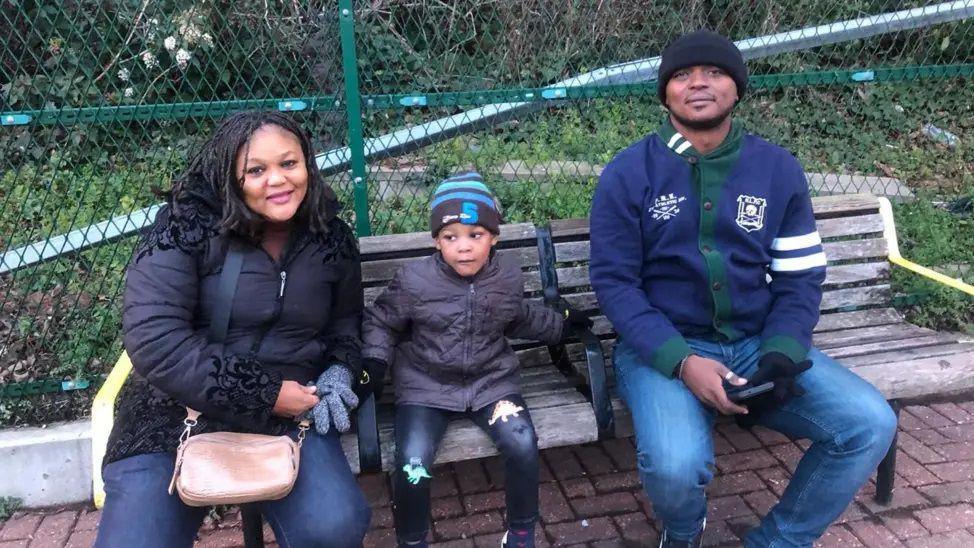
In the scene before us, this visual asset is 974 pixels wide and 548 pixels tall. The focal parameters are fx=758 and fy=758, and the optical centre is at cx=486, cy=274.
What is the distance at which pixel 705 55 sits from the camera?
2.52 metres

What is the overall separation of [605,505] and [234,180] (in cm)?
189

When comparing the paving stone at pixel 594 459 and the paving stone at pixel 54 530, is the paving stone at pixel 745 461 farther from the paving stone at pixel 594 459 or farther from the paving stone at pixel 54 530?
the paving stone at pixel 54 530

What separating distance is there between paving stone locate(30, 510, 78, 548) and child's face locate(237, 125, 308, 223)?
5.38ft

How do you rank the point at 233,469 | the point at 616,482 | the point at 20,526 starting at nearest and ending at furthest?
the point at 233,469, the point at 20,526, the point at 616,482

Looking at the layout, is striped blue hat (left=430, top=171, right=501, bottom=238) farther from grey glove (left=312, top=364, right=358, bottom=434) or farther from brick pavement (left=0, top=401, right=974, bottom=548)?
brick pavement (left=0, top=401, right=974, bottom=548)

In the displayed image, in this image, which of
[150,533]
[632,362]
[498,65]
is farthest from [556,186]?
[150,533]

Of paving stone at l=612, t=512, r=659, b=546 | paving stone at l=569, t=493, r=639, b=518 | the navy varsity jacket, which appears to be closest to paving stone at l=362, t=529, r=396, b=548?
paving stone at l=569, t=493, r=639, b=518

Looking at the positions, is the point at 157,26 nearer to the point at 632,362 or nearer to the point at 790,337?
the point at 632,362

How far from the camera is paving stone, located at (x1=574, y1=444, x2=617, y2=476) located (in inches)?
129

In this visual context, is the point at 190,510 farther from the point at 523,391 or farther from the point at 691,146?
the point at 691,146

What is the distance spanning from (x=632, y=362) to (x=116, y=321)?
2.48m

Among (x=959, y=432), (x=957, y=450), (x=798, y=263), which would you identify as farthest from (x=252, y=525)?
(x=959, y=432)

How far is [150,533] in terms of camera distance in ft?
6.56

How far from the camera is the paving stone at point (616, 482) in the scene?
3.14 meters
